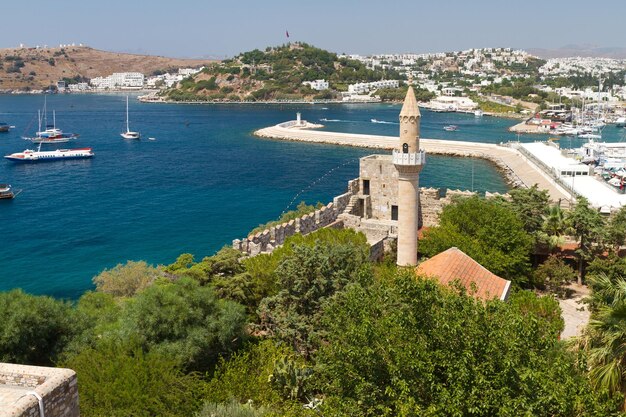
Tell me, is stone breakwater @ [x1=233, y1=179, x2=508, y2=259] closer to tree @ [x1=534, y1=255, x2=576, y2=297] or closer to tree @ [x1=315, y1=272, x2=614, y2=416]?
tree @ [x1=534, y1=255, x2=576, y2=297]

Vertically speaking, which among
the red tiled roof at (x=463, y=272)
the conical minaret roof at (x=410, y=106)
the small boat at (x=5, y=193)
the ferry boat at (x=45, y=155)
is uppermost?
the conical minaret roof at (x=410, y=106)

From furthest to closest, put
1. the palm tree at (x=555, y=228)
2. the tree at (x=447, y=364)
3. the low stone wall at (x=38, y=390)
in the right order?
the palm tree at (x=555, y=228) → the tree at (x=447, y=364) → the low stone wall at (x=38, y=390)

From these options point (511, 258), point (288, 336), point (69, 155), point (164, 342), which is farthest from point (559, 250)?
point (69, 155)

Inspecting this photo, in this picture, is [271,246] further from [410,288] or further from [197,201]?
[197,201]

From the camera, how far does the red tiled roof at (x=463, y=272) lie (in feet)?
52.6

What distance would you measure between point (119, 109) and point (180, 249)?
133 metres

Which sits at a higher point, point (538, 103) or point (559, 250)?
point (538, 103)

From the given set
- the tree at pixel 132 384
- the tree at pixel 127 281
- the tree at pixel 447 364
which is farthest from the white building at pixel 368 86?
the tree at pixel 447 364

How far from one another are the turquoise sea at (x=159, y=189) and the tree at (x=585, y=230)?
2027 cm

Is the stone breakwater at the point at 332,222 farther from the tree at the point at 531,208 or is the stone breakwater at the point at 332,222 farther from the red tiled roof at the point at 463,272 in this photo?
the red tiled roof at the point at 463,272

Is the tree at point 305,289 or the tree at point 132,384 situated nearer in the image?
the tree at point 132,384

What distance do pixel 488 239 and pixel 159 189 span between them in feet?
129

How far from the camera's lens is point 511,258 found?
20.6 meters

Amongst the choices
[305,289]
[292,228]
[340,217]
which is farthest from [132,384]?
[340,217]
